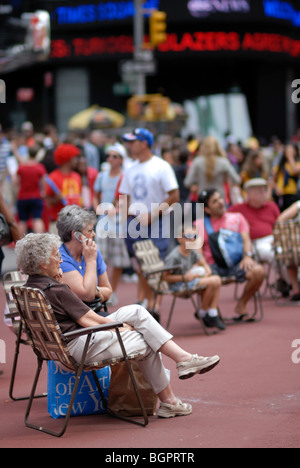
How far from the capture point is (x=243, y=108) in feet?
138

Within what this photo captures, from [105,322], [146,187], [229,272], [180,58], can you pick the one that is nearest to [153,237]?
[146,187]

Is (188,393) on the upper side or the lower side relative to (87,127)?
lower

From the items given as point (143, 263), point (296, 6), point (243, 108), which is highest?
point (296, 6)

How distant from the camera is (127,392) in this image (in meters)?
6.54

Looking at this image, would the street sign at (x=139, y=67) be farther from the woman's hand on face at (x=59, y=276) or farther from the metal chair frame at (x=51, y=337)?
the metal chair frame at (x=51, y=337)

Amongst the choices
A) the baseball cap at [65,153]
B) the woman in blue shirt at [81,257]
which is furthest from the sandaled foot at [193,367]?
the baseball cap at [65,153]

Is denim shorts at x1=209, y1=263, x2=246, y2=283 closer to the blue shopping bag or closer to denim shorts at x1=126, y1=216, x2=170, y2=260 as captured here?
denim shorts at x1=126, y1=216, x2=170, y2=260

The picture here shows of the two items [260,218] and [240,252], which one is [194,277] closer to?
[240,252]

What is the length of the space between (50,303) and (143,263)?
3987 mm

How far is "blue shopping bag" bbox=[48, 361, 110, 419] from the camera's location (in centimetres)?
654

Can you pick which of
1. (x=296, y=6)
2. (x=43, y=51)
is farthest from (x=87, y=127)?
(x=296, y=6)

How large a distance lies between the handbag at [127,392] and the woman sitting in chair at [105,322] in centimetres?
10
